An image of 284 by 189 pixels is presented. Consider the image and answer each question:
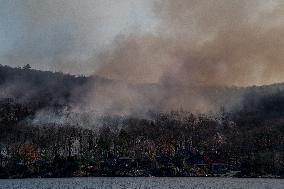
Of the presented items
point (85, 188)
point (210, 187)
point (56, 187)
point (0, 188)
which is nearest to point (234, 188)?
point (210, 187)

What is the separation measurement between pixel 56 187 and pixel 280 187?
281ft

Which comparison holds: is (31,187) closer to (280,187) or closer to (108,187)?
(108,187)

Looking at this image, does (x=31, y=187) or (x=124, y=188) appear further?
(x=31, y=187)

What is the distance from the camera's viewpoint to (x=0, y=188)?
600ft

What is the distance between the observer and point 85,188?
593ft

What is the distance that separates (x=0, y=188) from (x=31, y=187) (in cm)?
1301

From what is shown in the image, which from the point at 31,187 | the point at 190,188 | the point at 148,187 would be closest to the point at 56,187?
the point at 31,187

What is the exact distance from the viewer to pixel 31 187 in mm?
191875

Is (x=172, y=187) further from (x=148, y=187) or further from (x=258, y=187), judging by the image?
(x=258, y=187)

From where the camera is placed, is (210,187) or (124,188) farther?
(210,187)

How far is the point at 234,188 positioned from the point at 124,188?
4184 cm

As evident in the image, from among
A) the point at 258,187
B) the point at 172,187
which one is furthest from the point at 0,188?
the point at 258,187

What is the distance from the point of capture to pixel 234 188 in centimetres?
18938

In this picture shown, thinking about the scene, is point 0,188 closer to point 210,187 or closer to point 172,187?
point 172,187
